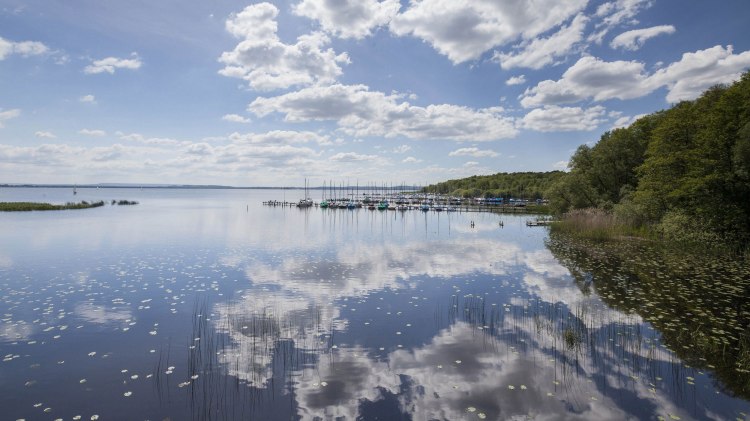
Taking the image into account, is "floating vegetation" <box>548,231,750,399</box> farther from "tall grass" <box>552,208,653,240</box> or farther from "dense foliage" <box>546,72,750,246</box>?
"tall grass" <box>552,208,653,240</box>

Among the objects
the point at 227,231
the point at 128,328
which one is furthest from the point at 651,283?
the point at 227,231

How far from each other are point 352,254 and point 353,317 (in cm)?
2085

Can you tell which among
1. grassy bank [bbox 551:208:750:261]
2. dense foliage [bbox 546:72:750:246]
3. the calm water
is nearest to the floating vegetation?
the calm water

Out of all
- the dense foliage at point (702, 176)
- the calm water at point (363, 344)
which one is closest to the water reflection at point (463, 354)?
the calm water at point (363, 344)

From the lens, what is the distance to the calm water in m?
11.7

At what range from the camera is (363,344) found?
53.1 ft

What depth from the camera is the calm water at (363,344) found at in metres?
11.7

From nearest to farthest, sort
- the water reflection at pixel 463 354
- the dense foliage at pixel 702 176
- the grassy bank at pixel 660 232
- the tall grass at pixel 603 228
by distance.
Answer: the water reflection at pixel 463 354
the dense foliage at pixel 702 176
the grassy bank at pixel 660 232
the tall grass at pixel 603 228

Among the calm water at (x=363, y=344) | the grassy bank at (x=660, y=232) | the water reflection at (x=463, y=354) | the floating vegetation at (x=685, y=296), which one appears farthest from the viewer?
the grassy bank at (x=660, y=232)

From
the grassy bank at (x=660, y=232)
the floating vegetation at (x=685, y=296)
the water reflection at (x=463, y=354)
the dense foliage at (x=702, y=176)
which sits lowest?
the water reflection at (x=463, y=354)

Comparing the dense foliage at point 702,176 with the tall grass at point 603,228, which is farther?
the tall grass at point 603,228

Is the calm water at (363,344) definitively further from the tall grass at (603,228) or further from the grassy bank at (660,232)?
the tall grass at (603,228)

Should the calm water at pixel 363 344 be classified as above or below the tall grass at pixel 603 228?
below

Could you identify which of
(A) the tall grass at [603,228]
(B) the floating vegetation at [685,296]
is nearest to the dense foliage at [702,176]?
(A) the tall grass at [603,228]
